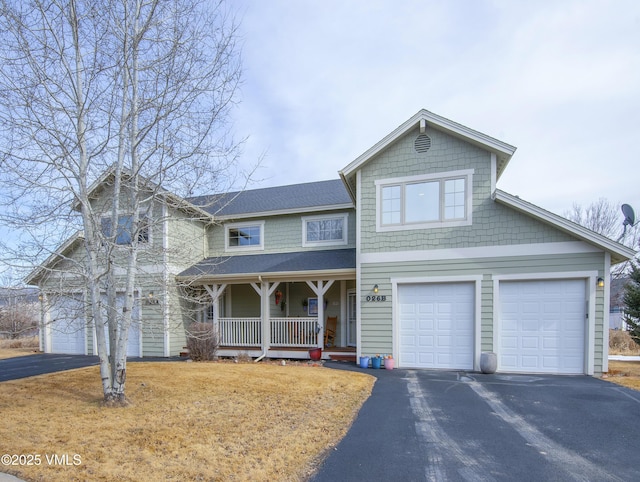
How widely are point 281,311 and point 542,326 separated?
884 centimetres

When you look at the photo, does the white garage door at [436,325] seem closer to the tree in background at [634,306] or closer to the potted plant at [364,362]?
the potted plant at [364,362]

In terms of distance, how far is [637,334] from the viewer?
42.8ft

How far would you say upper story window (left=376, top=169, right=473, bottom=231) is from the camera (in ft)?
32.1

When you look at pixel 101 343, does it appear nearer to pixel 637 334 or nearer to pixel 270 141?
pixel 270 141

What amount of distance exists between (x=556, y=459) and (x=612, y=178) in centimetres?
3137

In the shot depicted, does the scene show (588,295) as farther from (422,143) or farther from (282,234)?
(282,234)

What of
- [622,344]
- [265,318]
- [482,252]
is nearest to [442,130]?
[482,252]

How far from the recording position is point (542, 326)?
9.12 meters

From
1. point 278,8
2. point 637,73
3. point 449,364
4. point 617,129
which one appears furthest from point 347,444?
point 617,129

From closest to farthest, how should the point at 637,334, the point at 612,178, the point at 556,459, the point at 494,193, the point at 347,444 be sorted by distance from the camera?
the point at 556,459 → the point at 347,444 → the point at 494,193 → the point at 637,334 → the point at 612,178

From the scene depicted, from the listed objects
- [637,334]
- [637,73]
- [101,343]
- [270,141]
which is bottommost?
[637,334]

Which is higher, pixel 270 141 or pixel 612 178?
pixel 612 178

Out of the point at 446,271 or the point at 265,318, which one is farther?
the point at 265,318

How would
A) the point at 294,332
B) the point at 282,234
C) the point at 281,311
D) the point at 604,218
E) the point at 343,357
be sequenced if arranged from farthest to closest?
the point at 604,218 → the point at 281,311 → the point at 282,234 → the point at 294,332 → the point at 343,357
